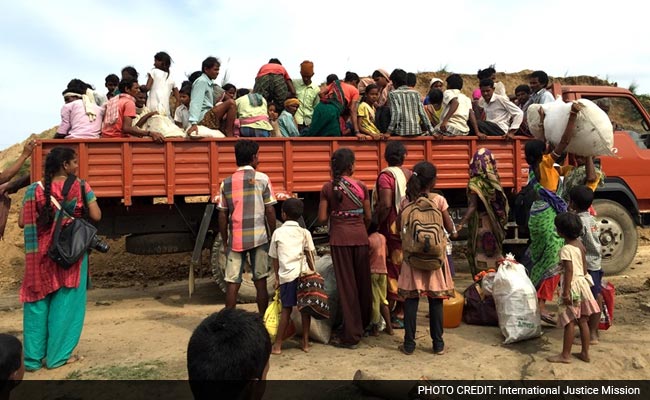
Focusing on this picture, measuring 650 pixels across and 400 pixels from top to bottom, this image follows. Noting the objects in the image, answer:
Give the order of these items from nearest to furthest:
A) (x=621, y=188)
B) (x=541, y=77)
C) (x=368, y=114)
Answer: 1. (x=368, y=114)
2. (x=541, y=77)
3. (x=621, y=188)

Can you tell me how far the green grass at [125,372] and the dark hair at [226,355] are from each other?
2353 mm

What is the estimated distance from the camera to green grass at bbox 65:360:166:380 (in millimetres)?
3670

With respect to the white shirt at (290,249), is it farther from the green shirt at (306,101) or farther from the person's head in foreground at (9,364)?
the green shirt at (306,101)

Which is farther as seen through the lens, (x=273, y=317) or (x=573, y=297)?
(x=273, y=317)

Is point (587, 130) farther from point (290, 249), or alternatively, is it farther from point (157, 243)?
point (157, 243)

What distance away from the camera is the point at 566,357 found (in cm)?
369

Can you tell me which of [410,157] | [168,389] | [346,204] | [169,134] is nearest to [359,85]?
[410,157]

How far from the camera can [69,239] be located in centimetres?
383

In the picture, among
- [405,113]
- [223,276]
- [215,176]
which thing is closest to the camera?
[215,176]

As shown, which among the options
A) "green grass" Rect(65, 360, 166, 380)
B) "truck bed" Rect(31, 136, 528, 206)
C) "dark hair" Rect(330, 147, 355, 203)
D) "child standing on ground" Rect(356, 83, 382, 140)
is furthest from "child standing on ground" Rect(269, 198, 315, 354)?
"child standing on ground" Rect(356, 83, 382, 140)

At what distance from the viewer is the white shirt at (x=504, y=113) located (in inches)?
240

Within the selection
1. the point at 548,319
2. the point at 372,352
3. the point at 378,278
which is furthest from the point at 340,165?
the point at 548,319

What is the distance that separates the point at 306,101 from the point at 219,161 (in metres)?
1.94

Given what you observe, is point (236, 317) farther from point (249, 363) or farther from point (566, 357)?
point (566, 357)
